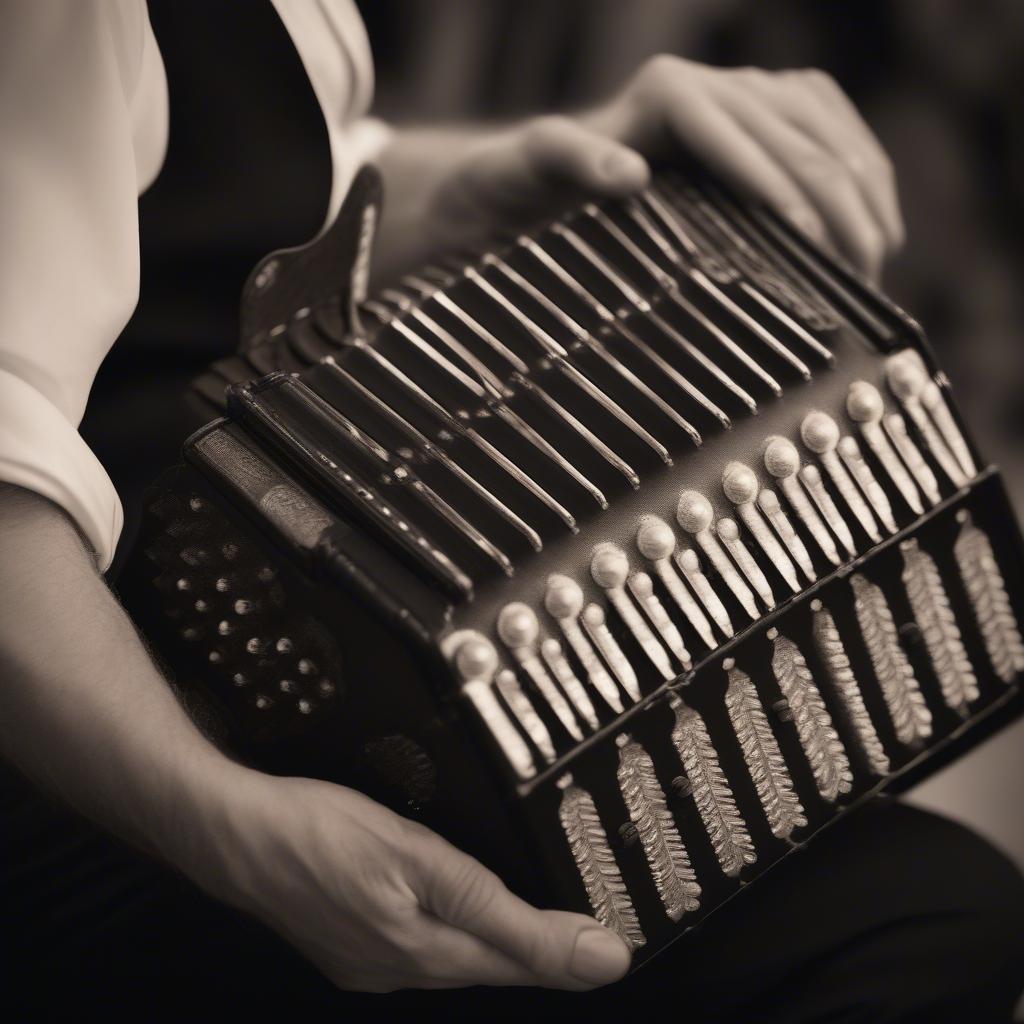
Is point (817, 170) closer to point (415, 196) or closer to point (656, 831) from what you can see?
point (415, 196)

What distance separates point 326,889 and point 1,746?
22 centimetres

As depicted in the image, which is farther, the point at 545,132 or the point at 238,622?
the point at 545,132

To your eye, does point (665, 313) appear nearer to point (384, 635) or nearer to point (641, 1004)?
point (384, 635)

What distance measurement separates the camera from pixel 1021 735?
124 centimetres

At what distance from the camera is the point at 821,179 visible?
909 millimetres

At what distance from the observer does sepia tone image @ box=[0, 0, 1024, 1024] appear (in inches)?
23.9

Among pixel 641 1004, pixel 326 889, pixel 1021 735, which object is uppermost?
pixel 326 889

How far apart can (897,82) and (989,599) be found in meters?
0.87

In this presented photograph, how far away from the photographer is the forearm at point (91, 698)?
60 centimetres

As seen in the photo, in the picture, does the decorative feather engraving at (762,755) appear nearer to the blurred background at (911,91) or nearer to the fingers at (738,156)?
the fingers at (738,156)

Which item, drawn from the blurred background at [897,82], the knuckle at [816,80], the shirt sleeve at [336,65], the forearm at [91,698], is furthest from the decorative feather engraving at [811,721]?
the blurred background at [897,82]

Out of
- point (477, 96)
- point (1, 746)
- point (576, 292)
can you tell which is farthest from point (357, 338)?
point (477, 96)

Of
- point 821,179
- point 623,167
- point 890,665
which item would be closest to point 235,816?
point 890,665

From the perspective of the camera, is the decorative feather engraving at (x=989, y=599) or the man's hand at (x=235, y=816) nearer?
the man's hand at (x=235, y=816)
